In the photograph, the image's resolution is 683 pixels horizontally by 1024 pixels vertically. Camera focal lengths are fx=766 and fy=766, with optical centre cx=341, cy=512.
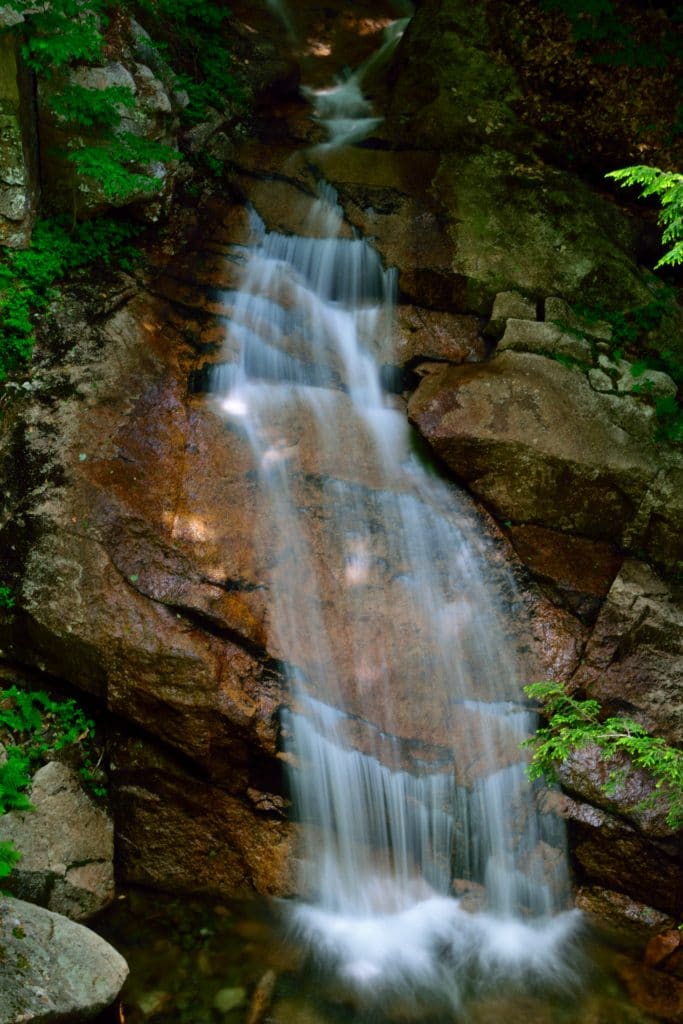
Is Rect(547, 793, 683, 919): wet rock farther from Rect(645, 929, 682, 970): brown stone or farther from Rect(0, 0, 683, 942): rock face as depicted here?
Rect(645, 929, 682, 970): brown stone

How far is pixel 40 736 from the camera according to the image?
4801 mm

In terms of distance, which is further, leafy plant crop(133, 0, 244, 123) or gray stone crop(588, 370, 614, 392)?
leafy plant crop(133, 0, 244, 123)

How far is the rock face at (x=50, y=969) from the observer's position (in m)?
3.23

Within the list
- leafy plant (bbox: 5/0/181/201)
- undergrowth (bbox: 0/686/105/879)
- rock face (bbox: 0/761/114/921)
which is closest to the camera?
rock face (bbox: 0/761/114/921)

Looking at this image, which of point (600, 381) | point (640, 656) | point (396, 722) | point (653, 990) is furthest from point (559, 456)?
point (653, 990)

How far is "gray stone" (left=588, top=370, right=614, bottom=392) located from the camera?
21.2 ft

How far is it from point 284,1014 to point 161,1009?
665 mm

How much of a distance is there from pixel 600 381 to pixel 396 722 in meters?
3.42

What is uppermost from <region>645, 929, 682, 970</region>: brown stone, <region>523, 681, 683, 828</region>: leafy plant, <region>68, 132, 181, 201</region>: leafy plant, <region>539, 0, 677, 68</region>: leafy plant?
<region>539, 0, 677, 68</region>: leafy plant

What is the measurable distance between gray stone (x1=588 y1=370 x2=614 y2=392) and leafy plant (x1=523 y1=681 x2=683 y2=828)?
2.69 metres

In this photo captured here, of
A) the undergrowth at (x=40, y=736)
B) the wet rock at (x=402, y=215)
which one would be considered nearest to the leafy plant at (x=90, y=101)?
the wet rock at (x=402, y=215)

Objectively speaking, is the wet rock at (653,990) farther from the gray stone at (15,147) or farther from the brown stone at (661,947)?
the gray stone at (15,147)

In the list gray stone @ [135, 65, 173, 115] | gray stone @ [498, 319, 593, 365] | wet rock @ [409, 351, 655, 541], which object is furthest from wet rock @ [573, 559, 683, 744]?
gray stone @ [135, 65, 173, 115]

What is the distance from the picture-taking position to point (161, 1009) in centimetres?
414
